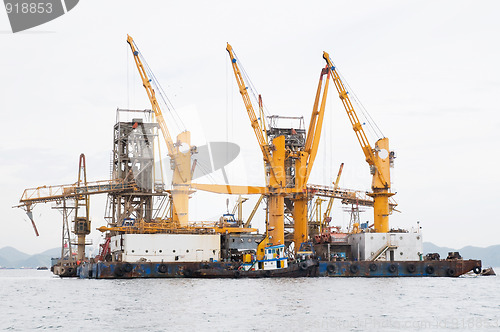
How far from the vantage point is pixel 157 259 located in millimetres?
85625

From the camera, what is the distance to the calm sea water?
41031 millimetres

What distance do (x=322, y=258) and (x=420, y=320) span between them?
1906 inches

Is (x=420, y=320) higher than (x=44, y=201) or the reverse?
the reverse

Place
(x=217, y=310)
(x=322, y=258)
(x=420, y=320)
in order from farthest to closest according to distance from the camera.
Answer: (x=322, y=258)
(x=217, y=310)
(x=420, y=320)

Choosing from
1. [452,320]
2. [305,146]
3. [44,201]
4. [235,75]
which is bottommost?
[452,320]

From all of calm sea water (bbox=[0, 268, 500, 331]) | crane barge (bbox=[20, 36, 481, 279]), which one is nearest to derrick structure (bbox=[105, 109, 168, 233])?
crane barge (bbox=[20, 36, 481, 279])

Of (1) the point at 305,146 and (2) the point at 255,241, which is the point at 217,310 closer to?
(2) the point at 255,241

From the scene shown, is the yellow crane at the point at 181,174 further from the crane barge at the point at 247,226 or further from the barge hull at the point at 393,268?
the barge hull at the point at 393,268

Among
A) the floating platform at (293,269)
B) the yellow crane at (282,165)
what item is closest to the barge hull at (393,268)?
the floating platform at (293,269)

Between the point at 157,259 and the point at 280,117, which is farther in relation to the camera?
the point at 280,117

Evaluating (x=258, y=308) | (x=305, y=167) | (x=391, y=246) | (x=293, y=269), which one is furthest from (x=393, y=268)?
(x=258, y=308)

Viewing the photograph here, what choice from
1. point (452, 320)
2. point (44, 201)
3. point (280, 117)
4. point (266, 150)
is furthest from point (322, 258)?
point (452, 320)

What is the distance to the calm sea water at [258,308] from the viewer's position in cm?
4103

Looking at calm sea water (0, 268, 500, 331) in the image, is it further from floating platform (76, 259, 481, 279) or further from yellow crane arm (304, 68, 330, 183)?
yellow crane arm (304, 68, 330, 183)
